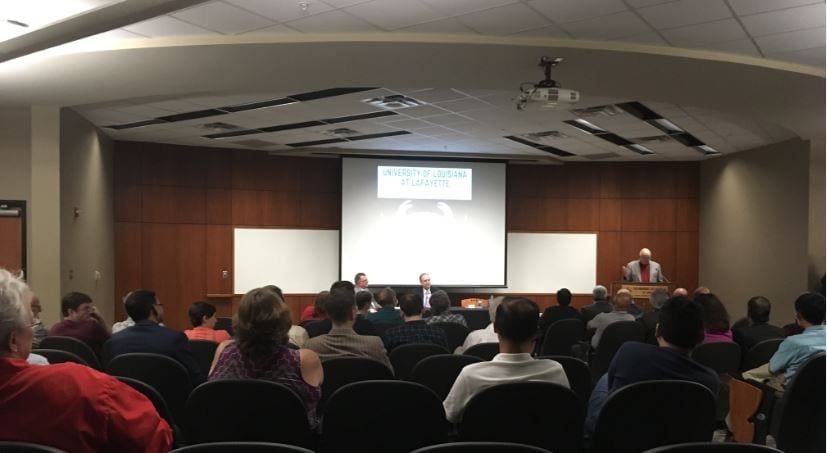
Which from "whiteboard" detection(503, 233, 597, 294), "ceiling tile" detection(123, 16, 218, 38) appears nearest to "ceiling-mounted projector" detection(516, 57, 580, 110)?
"ceiling tile" detection(123, 16, 218, 38)

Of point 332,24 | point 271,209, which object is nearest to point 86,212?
point 271,209

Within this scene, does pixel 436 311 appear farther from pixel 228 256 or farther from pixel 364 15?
pixel 228 256

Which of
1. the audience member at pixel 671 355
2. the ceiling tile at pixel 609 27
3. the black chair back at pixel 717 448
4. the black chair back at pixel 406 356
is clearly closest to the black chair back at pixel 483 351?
the black chair back at pixel 406 356

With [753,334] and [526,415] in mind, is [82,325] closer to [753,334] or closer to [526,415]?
[526,415]

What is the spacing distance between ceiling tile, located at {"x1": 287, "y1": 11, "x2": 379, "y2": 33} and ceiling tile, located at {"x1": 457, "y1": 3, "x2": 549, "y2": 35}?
2.62ft

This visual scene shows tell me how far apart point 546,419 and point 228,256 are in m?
10.1

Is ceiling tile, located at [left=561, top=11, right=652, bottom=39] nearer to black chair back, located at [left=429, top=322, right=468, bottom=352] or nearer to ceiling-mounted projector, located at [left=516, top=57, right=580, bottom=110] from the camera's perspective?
ceiling-mounted projector, located at [left=516, top=57, right=580, bottom=110]

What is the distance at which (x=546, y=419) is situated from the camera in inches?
110

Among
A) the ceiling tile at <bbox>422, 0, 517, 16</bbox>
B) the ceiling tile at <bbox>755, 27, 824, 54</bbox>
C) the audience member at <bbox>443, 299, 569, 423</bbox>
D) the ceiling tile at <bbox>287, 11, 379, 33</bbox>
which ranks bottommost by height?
the audience member at <bbox>443, 299, 569, 423</bbox>

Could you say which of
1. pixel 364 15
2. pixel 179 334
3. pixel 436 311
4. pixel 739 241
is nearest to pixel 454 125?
pixel 436 311

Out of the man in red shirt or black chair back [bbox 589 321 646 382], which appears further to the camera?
black chair back [bbox 589 321 646 382]

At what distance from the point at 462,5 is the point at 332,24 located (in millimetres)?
1092

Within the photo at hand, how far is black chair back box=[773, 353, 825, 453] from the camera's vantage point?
3230 millimetres

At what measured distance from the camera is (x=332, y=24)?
18.1 feet
